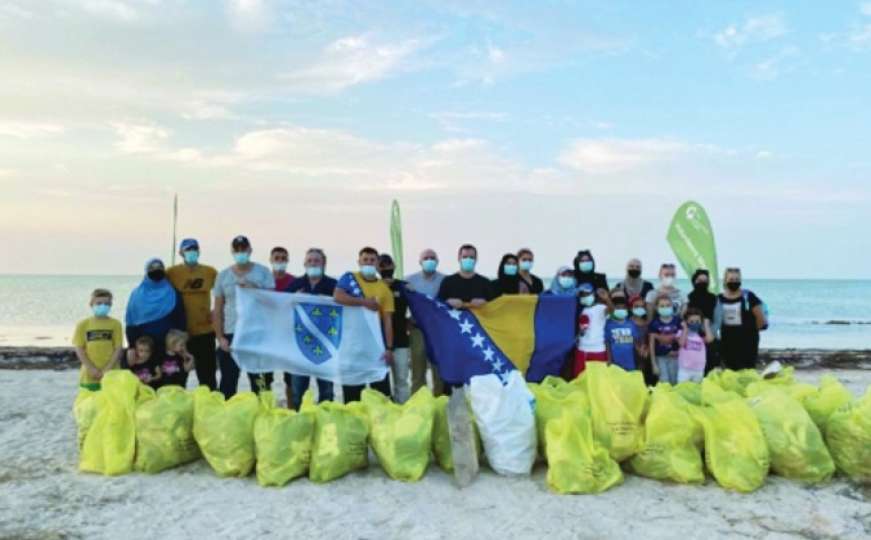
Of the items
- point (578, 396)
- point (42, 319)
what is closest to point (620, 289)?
point (578, 396)

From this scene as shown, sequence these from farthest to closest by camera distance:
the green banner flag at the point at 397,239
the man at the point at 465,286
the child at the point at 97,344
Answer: the green banner flag at the point at 397,239, the man at the point at 465,286, the child at the point at 97,344

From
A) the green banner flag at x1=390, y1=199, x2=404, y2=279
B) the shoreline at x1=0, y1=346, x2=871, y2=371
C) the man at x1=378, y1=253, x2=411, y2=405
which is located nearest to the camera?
the man at x1=378, y1=253, x2=411, y2=405

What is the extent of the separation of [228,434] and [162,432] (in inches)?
18.5

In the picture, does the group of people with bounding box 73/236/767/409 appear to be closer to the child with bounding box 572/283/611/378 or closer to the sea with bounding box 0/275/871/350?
the child with bounding box 572/283/611/378

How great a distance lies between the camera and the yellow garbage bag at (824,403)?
199 inches

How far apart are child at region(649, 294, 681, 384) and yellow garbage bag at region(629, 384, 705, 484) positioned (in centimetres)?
165

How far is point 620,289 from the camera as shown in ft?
21.3

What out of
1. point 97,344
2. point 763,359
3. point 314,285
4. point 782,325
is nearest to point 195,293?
point 97,344

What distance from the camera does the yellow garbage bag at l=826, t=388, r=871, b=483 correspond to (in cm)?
475

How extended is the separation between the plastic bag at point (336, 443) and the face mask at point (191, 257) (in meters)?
1.82

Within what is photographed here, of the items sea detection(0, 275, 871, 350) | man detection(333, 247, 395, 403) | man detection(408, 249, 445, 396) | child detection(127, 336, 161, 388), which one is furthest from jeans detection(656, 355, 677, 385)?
sea detection(0, 275, 871, 350)

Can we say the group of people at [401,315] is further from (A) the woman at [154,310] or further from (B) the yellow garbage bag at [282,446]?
(B) the yellow garbage bag at [282,446]

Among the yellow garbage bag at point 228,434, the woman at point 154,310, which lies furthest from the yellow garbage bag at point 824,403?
the woman at point 154,310

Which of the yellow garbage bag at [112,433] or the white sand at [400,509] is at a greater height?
the yellow garbage bag at [112,433]
